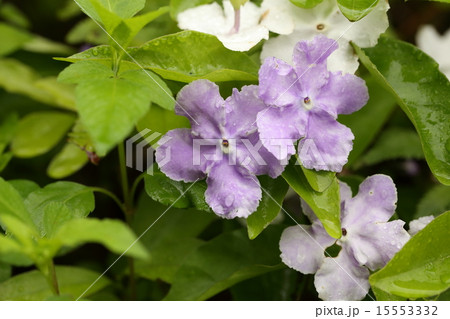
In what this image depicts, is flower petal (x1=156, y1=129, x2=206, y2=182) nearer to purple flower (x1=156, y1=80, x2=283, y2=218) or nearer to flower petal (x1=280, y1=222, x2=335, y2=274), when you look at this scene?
purple flower (x1=156, y1=80, x2=283, y2=218)

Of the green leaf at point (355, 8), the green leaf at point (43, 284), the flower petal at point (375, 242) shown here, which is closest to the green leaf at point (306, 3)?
the green leaf at point (355, 8)

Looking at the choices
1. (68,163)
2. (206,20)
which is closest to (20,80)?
(68,163)

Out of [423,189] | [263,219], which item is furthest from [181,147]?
[423,189]

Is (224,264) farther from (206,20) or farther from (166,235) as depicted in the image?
(206,20)

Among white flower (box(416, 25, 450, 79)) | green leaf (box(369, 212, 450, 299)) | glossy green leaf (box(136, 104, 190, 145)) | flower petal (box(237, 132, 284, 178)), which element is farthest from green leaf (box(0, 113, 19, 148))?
white flower (box(416, 25, 450, 79))

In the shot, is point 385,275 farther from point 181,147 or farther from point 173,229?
point 173,229
